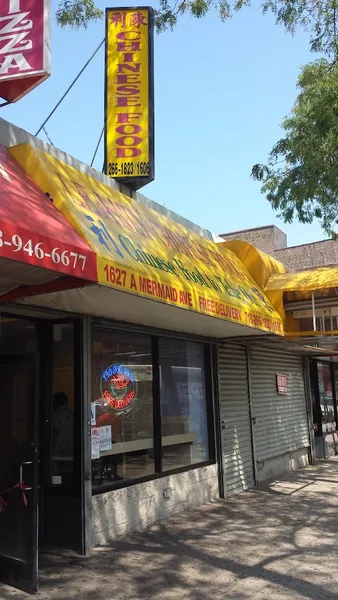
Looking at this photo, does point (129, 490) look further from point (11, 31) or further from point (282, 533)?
point (11, 31)

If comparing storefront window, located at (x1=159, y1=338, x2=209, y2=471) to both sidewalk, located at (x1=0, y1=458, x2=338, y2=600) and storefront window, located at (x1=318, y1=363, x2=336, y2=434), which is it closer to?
sidewalk, located at (x1=0, y1=458, x2=338, y2=600)

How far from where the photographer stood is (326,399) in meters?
15.5

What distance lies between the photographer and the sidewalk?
476 cm

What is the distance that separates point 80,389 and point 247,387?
4982 millimetres

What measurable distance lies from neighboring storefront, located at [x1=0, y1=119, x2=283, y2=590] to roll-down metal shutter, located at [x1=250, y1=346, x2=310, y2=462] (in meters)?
2.01

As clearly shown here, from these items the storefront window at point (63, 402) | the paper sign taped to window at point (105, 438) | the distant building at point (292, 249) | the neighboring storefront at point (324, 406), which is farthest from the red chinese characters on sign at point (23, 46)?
the distant building at point (292, 249)

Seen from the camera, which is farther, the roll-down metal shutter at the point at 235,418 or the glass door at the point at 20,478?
the roll-down metal shutter at the point at 235,418

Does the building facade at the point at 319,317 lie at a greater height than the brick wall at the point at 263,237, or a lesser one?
lesser

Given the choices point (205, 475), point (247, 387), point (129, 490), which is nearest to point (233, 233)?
Answer: point (247, 387)

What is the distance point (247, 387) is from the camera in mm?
10336

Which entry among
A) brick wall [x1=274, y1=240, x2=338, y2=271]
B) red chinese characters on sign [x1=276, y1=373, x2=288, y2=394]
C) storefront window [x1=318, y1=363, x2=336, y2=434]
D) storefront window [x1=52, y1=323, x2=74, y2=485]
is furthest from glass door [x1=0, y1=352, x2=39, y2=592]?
brick wall [x1=274, y1=240, x2=338, y2=271]

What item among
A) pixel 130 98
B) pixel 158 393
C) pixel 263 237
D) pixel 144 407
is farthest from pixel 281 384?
pixel 263 237

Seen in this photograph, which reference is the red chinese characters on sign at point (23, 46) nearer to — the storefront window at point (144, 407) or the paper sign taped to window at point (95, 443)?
the storefront window at point (144, 407)

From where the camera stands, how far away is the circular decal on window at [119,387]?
267 inches
